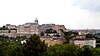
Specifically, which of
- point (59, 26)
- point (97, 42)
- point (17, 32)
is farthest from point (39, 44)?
point (59, 26)

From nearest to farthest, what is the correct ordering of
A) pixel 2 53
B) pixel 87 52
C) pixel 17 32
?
1. pixel 2 53
2. pixel 87 52
3. pixel 17 32

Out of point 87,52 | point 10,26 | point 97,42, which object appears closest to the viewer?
point 87,52

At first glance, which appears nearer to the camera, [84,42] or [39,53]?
[39,53]

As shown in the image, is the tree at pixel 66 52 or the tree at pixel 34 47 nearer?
the tree at pixel 34 47

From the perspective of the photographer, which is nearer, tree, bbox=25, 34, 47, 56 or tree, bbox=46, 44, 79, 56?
tree, bbox=25, 34, 47, 56

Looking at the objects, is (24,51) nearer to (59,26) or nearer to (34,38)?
(34,38)

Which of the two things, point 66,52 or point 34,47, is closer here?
point 34,47

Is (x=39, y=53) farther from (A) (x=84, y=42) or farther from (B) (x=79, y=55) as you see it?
(A) (x=84, y=42)

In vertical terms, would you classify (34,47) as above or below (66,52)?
above

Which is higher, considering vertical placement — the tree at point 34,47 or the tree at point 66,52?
the tree at point 34,47

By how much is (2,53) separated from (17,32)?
393 ft

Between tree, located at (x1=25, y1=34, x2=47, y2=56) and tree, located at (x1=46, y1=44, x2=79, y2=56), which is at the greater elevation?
tree, located at (x1=25, y1=34, x2=47, y2=56)

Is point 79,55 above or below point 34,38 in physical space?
below

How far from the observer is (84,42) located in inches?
2970
